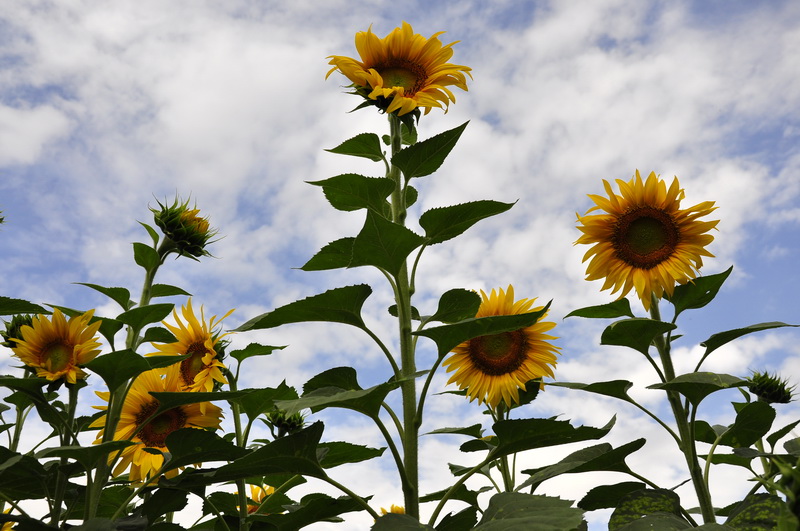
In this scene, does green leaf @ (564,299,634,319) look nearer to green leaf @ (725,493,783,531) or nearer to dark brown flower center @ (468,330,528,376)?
dark brown flower center @ (468,330,528,376)

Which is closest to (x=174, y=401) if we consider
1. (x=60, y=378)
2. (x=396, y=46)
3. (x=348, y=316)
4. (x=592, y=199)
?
(x=60, y=378)

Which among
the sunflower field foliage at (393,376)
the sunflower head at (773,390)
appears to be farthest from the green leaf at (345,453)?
the sunflower head at (773,390)

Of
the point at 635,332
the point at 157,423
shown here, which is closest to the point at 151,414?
the point at 157,423

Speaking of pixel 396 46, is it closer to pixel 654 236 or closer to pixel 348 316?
pixel 348 316

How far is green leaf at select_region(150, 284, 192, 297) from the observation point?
2602 mm

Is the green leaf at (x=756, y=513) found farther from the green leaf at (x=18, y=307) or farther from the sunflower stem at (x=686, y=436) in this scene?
the green leaf at (x=18, y=307)

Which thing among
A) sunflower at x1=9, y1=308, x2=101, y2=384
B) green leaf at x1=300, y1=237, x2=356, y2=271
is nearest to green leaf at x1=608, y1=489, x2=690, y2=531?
green leaf at x1=300, y1=237, x2=356, y2=271

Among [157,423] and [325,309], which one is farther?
[157,423]

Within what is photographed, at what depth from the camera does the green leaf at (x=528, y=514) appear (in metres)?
1.55

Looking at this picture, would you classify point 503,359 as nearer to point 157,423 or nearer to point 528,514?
point 528,514

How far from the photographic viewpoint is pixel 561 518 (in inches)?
62.1

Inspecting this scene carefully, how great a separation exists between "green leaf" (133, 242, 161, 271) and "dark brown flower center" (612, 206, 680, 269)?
1837 millimetres

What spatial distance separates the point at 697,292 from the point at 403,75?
134 centimetres

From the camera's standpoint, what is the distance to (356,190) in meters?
2.05
